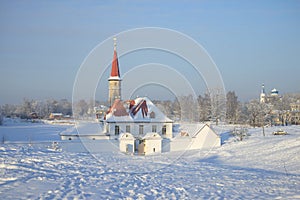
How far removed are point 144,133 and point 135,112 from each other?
210cm

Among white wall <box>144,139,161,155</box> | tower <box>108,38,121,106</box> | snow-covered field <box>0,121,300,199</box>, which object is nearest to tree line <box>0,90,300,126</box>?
tower <box>108,38,121,106</box>

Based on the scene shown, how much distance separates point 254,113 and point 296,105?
28272 millimetres

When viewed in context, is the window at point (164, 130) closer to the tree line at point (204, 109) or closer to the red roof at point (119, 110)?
the tree line at point (204, 109)

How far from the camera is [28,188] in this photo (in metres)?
7.55

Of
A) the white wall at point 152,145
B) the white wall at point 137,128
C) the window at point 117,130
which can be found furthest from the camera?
the window at point 117,130

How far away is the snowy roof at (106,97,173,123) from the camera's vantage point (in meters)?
28.7

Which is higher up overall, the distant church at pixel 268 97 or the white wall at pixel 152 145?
the distant church at pixel 268 97

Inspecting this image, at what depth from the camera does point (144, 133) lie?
2909 centimetres

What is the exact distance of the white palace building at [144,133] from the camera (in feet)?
86.7

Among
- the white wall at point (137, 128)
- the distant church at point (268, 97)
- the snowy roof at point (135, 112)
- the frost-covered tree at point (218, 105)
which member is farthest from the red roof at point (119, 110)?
the distant church at point (268, 97)

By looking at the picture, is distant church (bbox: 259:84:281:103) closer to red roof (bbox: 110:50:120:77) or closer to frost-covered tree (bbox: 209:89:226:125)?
frost-covered tree (bbox: 209:89:226:125)

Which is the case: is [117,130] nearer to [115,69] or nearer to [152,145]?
[152,145]

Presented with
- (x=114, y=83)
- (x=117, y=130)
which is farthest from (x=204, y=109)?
(x=117, y=130)

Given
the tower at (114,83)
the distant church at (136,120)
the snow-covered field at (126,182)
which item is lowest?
the snow-covered field at (126,182)
